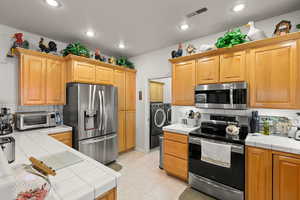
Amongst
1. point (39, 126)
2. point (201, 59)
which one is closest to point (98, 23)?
point (201, 59)

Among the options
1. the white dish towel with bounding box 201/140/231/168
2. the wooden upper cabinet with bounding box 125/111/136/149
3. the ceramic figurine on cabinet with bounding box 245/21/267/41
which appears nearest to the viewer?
the white dish towel with bounding box 201/140/231/168

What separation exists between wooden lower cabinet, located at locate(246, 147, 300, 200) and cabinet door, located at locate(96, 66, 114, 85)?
2972 millimetres

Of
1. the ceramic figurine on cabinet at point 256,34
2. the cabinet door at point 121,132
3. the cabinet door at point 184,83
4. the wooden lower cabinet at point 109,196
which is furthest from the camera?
the cabinet door at point 121,132

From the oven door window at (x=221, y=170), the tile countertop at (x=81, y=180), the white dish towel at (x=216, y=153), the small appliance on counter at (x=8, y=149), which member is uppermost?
the small appliance on counter at (x=8, y=149)

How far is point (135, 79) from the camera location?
4094mm

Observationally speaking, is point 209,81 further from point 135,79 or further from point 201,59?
point 135,79

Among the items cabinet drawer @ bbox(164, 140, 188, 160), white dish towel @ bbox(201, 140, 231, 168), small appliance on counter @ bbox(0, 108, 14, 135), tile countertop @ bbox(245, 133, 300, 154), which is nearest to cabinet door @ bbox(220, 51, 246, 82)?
Answer: tile countertop @ bbox(245, 133, 300, 154)

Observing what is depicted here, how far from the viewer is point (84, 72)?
290 cm

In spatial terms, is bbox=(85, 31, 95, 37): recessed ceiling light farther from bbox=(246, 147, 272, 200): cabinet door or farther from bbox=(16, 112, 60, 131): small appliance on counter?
bbox=(246, 147, 272, 200): cabinet door

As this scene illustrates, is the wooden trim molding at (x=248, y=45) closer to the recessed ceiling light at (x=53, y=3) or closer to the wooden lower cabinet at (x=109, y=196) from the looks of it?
the recessed ceiling light at (x=53, y=3)

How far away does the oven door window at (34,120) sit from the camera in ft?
7.91

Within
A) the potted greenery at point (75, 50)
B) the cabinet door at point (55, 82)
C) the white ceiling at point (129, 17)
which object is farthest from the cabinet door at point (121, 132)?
the white ceiling at point (129, 17)

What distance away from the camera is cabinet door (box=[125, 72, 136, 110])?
388 cm

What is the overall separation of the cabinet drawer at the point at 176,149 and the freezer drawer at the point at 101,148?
1278 millimetres
